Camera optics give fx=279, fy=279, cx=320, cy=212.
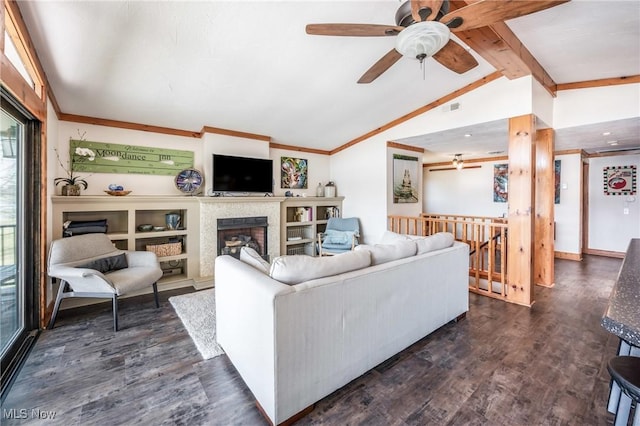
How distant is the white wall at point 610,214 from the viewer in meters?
5.40

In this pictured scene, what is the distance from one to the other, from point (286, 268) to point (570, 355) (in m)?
2.39

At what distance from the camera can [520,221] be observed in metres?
3.31

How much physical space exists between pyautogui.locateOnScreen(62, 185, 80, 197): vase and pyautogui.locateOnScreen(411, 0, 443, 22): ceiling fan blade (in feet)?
12.5

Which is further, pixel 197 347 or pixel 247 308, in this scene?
pixel 197 347

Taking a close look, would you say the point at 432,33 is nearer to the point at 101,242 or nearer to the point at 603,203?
the point at 101,242

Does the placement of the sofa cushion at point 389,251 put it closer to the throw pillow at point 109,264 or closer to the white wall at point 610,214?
the throw pillow at point 109,264

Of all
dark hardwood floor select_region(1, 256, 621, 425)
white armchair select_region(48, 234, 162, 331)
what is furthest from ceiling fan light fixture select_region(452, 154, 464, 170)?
white armchair select_region(48, 234, 162, 331)

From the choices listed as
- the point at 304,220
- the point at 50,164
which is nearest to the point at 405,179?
the point at 304,220

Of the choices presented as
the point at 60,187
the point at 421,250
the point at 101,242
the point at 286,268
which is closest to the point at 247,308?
the point at 286,268

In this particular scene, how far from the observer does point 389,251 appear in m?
2.17

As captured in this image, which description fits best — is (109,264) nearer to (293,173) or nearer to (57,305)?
(57,305)

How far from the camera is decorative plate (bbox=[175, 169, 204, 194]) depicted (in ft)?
13.2

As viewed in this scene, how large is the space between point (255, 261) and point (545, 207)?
422 cm

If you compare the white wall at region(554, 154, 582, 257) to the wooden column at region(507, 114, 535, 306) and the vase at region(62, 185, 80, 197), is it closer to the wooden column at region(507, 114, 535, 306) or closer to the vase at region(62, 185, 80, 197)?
the wooden column at region(507, 114, 535, 306)
